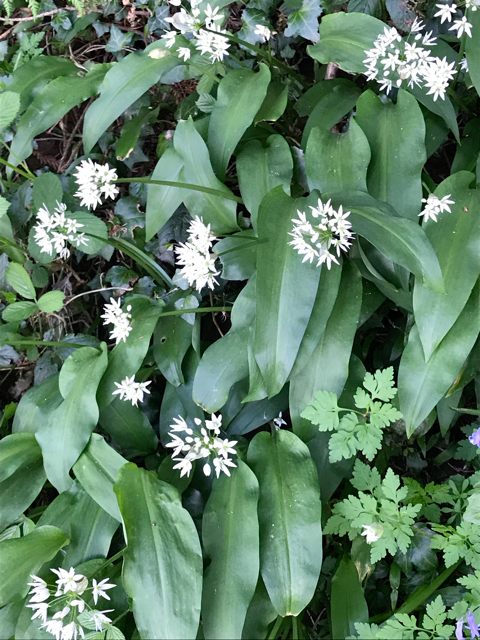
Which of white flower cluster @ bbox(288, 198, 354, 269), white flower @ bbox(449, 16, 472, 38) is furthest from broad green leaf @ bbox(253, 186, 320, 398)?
white flower @ bbox(449, 16, 472, 38)

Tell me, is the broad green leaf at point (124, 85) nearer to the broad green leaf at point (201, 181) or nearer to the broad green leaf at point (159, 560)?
the broad green leaf at point (201, 181)

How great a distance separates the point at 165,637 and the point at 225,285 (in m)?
1.05

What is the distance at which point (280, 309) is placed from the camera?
125 cm

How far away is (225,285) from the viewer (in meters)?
1.73

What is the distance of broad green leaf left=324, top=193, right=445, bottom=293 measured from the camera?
3.79ft

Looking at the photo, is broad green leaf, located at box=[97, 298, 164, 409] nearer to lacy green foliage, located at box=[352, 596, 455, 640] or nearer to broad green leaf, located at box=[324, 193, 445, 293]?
broad green leaf, located at box=[324, 193, 445, 293]

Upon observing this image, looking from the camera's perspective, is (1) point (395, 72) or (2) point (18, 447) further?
(2) point (18, 447)

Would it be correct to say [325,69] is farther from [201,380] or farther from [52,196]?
[201,380]

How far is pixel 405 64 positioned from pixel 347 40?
0.26 meters

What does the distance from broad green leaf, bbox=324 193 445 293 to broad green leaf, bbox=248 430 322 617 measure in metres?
0.58

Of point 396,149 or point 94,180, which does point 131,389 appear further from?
point 396,149

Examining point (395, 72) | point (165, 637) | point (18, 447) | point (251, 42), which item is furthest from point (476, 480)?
point (251, 42)

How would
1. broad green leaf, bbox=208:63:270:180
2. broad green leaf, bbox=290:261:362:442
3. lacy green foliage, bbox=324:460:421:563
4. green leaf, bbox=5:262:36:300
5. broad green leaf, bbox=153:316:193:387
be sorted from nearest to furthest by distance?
lacy green foliage, bbox=324:460:421:563, broad green leaf, bbox=290:261:362:442, broad green leaf, bbox=208:63:270:180, broad green leaf, bbox=153:316:193:387, green leaf, bbox=5:262:36:300

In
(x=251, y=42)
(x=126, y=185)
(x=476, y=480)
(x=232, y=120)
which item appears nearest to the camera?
(x=476, y=480)
